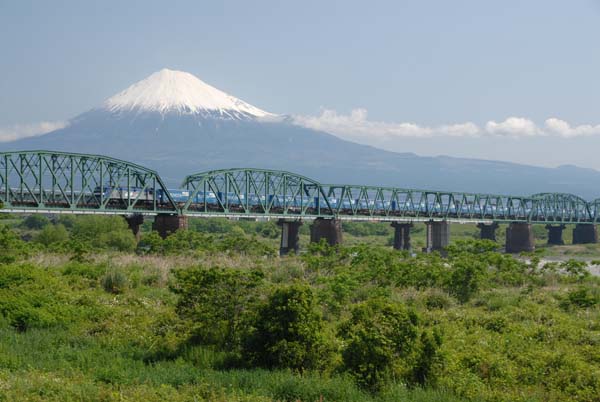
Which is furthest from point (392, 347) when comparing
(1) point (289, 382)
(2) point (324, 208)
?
(2) point (324, 208)

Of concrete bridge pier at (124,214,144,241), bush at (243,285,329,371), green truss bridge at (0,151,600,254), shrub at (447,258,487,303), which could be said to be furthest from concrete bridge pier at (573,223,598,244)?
bush at (243,285,329,371)

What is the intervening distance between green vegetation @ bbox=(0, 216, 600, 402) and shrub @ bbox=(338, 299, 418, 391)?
0.10 feet

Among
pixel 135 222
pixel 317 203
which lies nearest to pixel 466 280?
pixel 135 222

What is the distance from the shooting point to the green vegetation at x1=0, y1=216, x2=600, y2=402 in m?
15.4

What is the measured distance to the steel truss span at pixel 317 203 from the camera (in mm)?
73750

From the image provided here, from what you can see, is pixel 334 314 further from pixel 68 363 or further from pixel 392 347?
pixel 68 363

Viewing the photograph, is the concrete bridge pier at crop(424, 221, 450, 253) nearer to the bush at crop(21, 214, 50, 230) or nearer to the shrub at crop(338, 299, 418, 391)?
the bush at crop(21, 214, 50, 230)

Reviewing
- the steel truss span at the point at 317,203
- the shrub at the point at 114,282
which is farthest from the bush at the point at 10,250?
the steel truss span at the point at 317,203

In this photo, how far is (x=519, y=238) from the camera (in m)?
111

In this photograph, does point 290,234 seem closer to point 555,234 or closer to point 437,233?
point 437,233

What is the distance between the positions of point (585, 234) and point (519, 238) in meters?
27.1

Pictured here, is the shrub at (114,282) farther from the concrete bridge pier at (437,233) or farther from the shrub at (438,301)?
the concrete bridge pier at (437,233)

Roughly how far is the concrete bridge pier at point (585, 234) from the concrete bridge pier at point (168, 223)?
92.8m

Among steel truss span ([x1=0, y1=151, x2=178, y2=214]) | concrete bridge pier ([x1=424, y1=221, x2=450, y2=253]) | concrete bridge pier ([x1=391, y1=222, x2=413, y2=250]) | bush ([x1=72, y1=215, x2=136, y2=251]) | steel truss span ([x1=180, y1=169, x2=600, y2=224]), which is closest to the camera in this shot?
steel truss span ([x1=0, y1=151, x2=178, y2=214])
